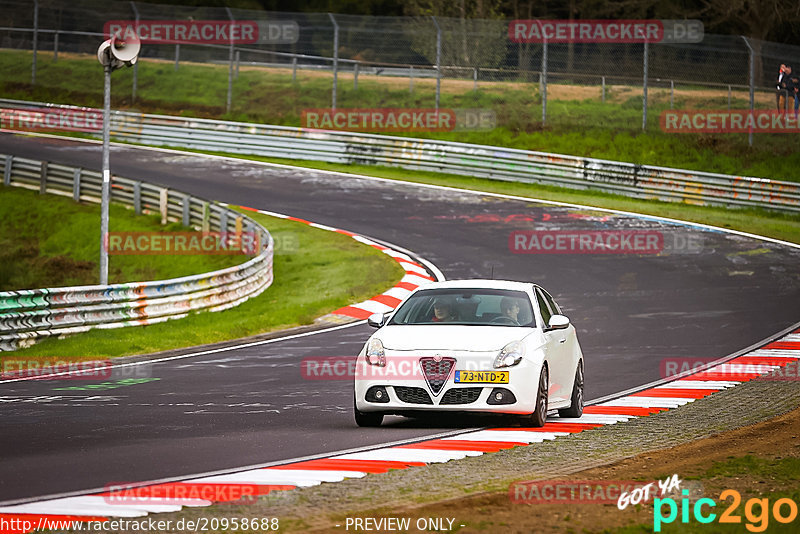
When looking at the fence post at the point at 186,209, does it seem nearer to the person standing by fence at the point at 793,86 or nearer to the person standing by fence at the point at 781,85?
the person standing by fence at the point at 781,85

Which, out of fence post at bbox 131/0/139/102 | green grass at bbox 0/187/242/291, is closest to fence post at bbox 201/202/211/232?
green grass at bbox 0/187/242/291

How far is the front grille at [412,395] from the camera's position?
10.4 meters

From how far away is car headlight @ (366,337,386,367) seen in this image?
10.6m

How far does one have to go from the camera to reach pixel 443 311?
1152 centimetres

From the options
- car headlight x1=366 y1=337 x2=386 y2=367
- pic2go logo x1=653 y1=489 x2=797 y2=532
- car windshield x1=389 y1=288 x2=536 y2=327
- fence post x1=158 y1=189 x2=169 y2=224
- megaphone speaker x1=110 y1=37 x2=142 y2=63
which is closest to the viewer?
pic2go logo x1=653 y1=489 x2=797 y2=532

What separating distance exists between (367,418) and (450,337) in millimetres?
Result: 1065

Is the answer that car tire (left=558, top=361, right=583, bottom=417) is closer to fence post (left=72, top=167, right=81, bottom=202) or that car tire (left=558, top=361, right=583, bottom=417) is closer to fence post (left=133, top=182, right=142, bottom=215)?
fence post (left=133, top=182, right=142, bottom=215)

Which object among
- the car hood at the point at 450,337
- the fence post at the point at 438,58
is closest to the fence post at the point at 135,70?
the fence post at the point at 438,58

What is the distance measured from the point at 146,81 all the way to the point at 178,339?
3091 cm

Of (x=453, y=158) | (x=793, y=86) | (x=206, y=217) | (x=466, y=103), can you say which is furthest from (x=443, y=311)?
(x=466, y=103)

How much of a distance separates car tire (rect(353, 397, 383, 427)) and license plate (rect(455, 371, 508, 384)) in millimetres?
864

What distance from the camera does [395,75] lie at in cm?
3988

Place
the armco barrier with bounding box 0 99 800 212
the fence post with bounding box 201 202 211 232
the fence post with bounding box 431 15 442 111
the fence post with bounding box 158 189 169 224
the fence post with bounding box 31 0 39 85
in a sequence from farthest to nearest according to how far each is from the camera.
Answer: the fence post with bounding box 31 0 39 85
the fence post with bounding box 431 15 442 111
the armco barrier with bounding box 0 99 800 212
the fence post with bounding box 158 189 169 224
the fence post with bounding box 201 202 211 232

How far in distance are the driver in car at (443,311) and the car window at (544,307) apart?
35.1 inches
